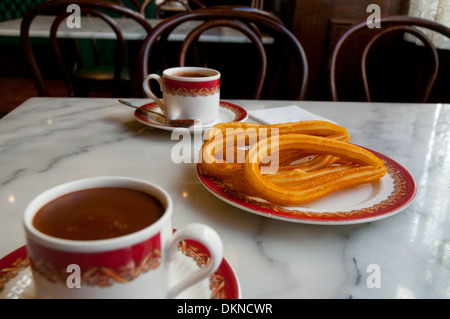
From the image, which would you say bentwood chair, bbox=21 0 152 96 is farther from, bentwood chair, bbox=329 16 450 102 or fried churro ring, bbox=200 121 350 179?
bentwood chair, bbox=329 16 450 102

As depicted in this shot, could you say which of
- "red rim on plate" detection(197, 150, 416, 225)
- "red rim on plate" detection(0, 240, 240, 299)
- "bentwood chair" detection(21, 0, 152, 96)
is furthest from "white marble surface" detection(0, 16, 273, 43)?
"red rim on plate" detection(0, 240, 240, 299)

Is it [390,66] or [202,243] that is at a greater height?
[202,243]

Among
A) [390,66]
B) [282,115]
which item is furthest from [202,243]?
[390,66]

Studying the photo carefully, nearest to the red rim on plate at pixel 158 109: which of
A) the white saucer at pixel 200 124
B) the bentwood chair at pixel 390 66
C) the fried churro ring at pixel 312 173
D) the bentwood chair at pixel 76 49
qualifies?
the white saucer at pixel 200 124

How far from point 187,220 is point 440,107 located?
791mm

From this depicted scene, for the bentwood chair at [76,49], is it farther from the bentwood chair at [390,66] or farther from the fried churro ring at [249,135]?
the bentwood chair at [390,66]

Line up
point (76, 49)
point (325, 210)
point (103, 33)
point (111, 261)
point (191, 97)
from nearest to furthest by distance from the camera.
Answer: point (111, 261), point (325, 210), point (191, 97), point (103, 33), point (76, 49)

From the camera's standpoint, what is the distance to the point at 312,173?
48cm

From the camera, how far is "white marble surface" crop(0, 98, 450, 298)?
1.19 feet

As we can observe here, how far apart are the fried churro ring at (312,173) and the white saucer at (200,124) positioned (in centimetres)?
23

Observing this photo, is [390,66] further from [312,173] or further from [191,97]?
[312,173]

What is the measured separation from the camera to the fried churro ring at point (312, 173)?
42 cm

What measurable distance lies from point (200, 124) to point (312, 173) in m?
0.29

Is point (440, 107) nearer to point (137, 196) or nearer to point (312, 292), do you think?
point (312, 292)
